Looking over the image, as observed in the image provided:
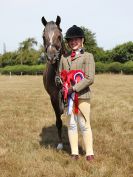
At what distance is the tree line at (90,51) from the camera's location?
71.8m

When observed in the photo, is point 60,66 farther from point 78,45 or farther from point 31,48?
point 31,48

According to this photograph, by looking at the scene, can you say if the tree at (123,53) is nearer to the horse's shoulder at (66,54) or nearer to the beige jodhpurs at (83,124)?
the horse's shoulder at (66,54)

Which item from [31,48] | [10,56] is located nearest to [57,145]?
[31,48]

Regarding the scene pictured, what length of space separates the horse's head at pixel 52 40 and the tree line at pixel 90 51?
57.3 meters

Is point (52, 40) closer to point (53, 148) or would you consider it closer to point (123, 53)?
point (53, 148)

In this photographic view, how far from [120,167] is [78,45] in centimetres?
213

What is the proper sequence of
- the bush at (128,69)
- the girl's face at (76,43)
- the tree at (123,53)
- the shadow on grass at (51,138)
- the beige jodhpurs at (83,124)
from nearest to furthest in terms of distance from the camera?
the girl's face at (76,43) < the beige jodhpurs at (83,124) < the shadow on grass at (51,138) < the bush at (128,69) < the tree at (123,53)

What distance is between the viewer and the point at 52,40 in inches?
224

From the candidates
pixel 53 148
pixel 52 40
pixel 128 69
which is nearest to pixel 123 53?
pixel 128 69

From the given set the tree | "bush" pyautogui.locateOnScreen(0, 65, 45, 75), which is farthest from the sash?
the tree

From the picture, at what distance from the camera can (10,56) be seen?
93.6 metres

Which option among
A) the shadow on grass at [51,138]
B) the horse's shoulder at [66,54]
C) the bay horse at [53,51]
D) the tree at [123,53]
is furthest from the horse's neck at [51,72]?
the tree at [123,53]

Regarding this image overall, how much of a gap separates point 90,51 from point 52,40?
67.2 meters

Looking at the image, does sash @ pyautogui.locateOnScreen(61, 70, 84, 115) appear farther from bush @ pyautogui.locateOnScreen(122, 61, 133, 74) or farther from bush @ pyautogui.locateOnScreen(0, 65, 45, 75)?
bush @ pyautogui.locateOnScreen(0, 65, 45, 75)
